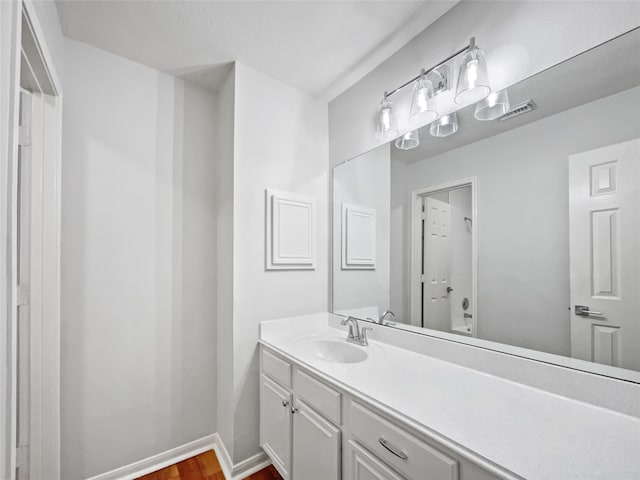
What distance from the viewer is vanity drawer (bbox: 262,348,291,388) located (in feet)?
4.93

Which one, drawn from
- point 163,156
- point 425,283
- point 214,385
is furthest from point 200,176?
point 425,283

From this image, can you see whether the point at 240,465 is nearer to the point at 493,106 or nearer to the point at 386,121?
A: the point at 386,121

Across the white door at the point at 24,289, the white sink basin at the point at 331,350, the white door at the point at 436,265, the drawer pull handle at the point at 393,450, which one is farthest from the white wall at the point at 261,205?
the drawer pull handle at the point at 393,450

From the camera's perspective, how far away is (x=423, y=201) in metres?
1.57

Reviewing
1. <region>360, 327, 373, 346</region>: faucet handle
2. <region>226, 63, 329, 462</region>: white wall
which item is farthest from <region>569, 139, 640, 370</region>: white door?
<region>226, 63, 329, 462</region>: white wall

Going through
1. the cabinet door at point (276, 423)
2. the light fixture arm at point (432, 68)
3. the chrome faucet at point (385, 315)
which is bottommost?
the cabinet door at point (276, 423)

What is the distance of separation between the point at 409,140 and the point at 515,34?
60cm

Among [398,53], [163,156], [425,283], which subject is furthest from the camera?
[163,156]

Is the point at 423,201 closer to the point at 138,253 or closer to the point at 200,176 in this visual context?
the point at 200,176

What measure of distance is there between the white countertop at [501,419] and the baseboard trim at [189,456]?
94 centimetres

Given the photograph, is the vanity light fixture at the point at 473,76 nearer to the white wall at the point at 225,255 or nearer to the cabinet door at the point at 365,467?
the white wall at the point at 225,255

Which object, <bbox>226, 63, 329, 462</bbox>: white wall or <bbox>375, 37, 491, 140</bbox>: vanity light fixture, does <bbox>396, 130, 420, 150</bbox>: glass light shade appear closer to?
<bbox>375, 37, 491, 140</bbox>: vanity light fixture

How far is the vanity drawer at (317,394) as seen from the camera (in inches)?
46.5

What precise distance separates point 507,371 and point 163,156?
2.23m
